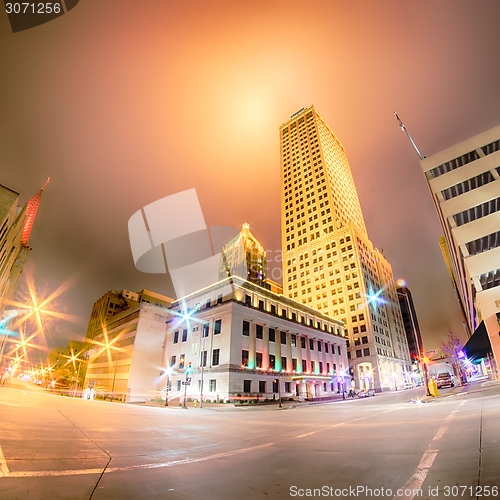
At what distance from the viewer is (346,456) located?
5535mm

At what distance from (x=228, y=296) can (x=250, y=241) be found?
220ft

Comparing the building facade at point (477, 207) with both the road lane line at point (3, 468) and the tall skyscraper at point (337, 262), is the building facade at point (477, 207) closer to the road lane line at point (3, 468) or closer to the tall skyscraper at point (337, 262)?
the tall skyscraper at point (337, 262)

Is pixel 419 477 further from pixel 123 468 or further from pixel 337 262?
pixel 337 262

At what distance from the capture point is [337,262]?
84.0 meters

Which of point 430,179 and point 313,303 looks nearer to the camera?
point 430,179

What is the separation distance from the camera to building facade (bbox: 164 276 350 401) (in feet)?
133

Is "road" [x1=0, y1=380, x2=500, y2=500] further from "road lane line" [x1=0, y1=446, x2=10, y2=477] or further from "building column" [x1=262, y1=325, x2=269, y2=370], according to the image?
"building column" [x1=262, y1=325, x2=269, y2=370]

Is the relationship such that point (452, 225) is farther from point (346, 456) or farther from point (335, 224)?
point (335, 224)

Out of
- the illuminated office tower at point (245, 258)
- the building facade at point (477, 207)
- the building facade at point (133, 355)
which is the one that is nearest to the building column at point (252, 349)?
the building facade at point (133, 355)

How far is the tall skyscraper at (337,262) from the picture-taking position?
74.9m

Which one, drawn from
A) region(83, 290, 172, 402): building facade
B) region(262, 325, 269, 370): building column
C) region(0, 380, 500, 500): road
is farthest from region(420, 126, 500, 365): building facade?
region(83, 290, 172, 402): building facade

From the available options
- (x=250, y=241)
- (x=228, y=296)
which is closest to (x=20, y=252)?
(x=250, y=241)

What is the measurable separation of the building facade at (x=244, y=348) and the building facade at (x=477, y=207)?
92.0ft

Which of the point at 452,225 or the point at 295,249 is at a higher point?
the point at 295,249
